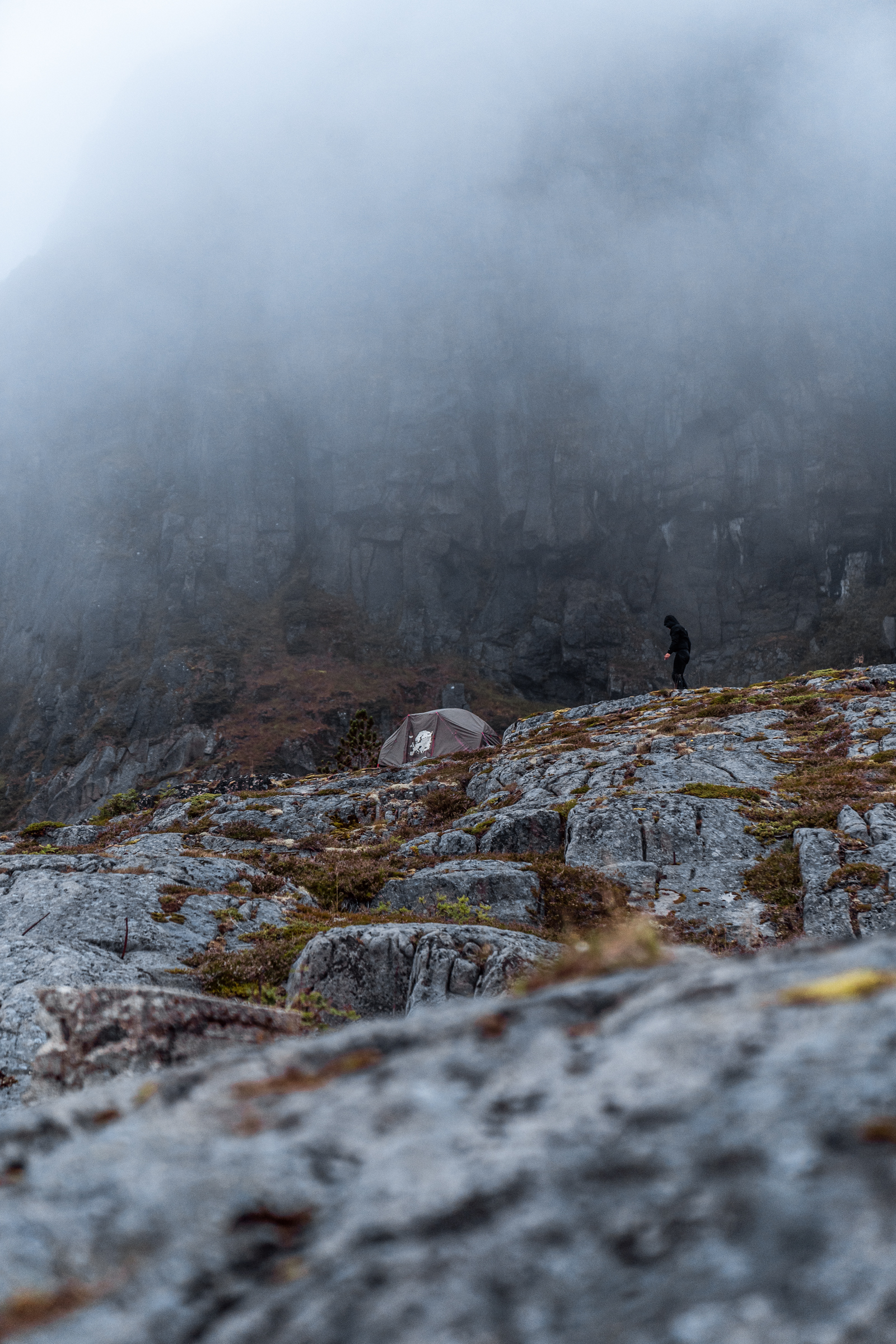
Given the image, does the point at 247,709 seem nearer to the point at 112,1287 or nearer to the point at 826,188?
the point at 112,1287

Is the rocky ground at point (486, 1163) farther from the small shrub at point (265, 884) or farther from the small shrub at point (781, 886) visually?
the small shrub at point (265, 884)

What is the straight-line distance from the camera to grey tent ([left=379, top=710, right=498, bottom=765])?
41.0 meters

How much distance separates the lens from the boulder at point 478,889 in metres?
15.0

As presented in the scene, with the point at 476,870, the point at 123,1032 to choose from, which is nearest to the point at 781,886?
the point at 476,870

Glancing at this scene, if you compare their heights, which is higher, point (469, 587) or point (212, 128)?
point (212, 128)

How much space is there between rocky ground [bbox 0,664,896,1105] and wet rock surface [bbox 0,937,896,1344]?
7.43ft

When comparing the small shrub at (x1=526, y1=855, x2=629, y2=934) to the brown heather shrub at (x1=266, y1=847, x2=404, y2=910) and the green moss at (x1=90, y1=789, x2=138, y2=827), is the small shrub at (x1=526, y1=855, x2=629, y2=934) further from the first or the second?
the green moss at (x1=90, y1=789, x2=138, y2=827)

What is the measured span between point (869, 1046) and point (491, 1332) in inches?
53.0

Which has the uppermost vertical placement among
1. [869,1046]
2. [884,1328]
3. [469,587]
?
[469,587]

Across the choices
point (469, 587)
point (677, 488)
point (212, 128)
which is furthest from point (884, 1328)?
point (212, 128)

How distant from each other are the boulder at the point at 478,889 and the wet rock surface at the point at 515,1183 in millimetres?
11986

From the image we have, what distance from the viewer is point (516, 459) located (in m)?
106

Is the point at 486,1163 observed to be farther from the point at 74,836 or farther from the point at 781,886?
the point at 74,836

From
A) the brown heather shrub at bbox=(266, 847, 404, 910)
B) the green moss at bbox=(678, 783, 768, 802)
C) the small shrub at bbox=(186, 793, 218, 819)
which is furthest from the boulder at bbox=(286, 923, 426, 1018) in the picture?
the small shrub at bbox=(186, 793, 218, 819)
